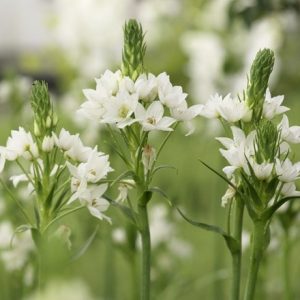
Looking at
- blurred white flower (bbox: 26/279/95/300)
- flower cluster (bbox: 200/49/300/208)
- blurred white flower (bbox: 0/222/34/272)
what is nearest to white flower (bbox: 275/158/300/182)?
flower cluster (bbox: 200/49/300/208)

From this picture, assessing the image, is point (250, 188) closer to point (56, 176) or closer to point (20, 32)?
point (56, 176)

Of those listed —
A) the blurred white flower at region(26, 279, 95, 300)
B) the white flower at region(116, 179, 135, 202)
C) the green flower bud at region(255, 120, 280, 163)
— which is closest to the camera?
the blurred white flower at region(26, 279, 95, 300)

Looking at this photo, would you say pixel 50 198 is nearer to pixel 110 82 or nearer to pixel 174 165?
pixel 110 82

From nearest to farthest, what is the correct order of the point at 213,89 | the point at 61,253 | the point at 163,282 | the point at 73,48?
the point at 61,253 → the point at 163,282 → the point at 213,89 → the point at 73,48

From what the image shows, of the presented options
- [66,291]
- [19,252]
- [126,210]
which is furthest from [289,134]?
[19,252]

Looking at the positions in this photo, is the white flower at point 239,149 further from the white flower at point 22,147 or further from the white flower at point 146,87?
the white flower at point 22,147

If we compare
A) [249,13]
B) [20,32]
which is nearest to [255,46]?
[249,13]

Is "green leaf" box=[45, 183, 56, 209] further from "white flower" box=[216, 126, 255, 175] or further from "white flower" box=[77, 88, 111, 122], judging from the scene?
"white flower" box=[216, 126, 255, 175]
